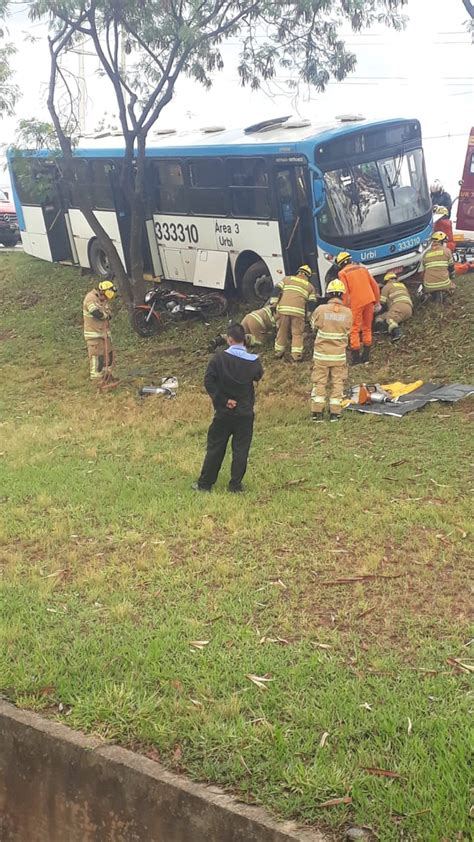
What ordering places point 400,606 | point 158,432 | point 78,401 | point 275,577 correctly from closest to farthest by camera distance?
point 400,606, point 275,577, point 158,432, point 78,401

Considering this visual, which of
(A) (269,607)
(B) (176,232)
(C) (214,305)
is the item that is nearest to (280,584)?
(A) (269,607)

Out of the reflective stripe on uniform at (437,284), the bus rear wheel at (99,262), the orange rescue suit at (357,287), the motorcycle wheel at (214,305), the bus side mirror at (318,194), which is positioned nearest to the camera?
the orange rescue suit at (357,287)

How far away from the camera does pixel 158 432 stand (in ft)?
35.0

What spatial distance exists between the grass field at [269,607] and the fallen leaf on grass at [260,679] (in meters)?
0.02

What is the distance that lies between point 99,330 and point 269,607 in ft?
29.3

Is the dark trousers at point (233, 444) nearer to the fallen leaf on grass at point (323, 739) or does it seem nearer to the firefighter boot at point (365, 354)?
the fallen leaf on grass at point (323, 739)

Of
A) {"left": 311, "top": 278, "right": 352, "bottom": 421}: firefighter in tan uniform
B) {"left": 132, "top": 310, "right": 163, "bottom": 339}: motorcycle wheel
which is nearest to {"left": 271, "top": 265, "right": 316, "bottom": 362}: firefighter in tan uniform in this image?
{"left": 311, "top": 278, "right": 352, "bottom": 421}: firefighter in tan uniform

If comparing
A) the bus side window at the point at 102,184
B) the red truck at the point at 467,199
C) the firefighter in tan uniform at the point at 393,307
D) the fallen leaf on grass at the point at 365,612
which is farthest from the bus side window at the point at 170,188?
the fallen leaf on grass at the point at 365,612

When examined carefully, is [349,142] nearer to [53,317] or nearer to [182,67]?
[182,67]

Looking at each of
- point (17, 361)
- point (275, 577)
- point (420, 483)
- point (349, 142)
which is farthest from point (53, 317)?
point (275, 577)

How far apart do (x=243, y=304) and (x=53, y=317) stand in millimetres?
5045

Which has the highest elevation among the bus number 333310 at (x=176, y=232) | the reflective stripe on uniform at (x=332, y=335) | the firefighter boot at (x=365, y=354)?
the bus number 333310 at (x=176, y=232)

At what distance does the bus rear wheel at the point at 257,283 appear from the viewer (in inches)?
605

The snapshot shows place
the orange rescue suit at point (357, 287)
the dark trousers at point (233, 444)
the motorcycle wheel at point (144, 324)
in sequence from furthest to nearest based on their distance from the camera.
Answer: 1. the motorcycle wheel at point (144, 324)
2. the orange rescue suit at point (357, 287)
3. the dark trousers at point (233, 444)
